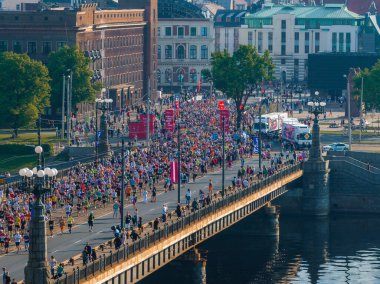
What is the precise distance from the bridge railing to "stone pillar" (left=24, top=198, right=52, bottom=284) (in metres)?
2.42

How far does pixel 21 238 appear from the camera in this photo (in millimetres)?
110062

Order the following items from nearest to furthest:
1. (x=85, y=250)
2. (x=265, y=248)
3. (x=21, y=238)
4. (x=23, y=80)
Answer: (x=85, y=250) < (x=21, y=238) < (x=265, y=248) < (x=23, y=80)

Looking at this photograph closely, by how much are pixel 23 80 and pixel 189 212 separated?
7019 cm

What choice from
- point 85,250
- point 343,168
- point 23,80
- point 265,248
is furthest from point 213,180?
point 85,250

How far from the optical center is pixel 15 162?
561ft

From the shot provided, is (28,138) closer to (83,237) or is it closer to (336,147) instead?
(336,147)

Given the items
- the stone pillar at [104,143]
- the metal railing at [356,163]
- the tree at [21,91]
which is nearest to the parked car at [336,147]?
the metal railing at [356,163]

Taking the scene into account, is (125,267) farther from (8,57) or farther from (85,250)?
(8,57)

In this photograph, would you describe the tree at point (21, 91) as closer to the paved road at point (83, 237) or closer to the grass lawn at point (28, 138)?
the grass lawn at point (28, 138)

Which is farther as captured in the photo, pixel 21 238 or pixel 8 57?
pixel 8 57

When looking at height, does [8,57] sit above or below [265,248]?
above

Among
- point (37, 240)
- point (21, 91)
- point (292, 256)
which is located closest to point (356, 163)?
point (292, 256)

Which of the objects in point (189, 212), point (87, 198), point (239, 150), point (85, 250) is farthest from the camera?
point (239, 150)

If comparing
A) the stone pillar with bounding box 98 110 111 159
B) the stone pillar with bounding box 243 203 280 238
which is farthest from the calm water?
the stone pillar with bounding box 98 110 111 159
